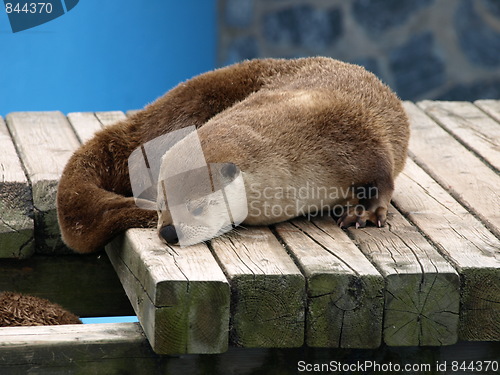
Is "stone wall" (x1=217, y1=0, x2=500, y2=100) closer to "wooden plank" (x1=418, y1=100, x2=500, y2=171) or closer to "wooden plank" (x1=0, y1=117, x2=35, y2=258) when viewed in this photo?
"wooden plank" (x1=418, y1=100, x2=500, y2=171)

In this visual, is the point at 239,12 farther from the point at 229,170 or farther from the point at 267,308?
the point at 267,308

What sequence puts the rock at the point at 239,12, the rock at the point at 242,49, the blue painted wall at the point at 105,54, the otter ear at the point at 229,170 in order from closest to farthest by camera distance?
the otter ear at the point at 229,170, the blue painted wall at the point at 105,54, the rock at the point at 239,12, the rock at the point at 242,49

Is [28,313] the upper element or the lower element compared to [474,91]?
upper

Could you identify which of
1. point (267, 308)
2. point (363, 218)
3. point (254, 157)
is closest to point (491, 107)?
point (363, 218)

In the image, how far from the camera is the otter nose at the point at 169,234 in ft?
8.48

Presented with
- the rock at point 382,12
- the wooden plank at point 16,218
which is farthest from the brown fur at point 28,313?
the rock at point 382,12

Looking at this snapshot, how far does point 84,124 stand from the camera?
4.19 meters

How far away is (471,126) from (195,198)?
207 centimetres

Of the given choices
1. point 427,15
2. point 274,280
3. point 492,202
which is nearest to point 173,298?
point 274,280

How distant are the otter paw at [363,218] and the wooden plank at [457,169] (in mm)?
358

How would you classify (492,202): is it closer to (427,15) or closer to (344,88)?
(344,88)

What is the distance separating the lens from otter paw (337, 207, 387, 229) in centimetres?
284

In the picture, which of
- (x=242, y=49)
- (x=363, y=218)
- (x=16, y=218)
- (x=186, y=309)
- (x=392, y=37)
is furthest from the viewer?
(x=242, y=49)

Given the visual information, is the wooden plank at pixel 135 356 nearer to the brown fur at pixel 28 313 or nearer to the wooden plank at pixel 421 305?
the wooden plank at pixel 421 305
